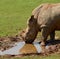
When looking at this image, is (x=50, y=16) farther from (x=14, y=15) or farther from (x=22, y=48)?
(x=14, y=15)

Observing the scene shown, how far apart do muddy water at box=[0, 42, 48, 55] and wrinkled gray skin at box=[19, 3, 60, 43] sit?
0.35 metres

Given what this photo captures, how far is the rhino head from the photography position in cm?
1366

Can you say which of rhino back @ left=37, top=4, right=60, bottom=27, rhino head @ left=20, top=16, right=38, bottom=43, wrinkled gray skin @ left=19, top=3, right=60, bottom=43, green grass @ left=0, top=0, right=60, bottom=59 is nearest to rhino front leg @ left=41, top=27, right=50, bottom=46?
wrinkled gray skin @ left=19, top=3, right=60, bottom=43

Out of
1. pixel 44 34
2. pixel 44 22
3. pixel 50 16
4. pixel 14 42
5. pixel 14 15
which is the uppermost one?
pixel 50 16

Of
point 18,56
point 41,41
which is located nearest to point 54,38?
point 41,41

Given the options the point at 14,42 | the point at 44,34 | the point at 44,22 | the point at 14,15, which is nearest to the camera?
the point at 44,22

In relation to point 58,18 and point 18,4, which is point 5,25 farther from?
point 18,4

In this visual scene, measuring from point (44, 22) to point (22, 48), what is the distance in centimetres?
138

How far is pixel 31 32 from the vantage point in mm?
13828

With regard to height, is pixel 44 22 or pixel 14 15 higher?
pixel 44 22

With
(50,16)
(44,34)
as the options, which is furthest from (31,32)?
(50,16)

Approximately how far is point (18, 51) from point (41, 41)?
1448 millimetres

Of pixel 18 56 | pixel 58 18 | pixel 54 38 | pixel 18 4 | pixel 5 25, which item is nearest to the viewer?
pixel 18 56

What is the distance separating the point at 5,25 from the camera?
58.5ft
